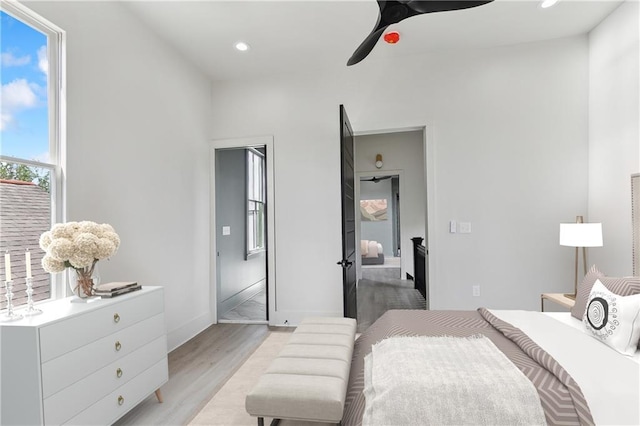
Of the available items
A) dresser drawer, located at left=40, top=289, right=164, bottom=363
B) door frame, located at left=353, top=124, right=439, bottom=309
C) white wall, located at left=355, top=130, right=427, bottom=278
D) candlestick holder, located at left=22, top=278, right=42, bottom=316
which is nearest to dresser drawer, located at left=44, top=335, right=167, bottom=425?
dresser drawer, located at left=40, top=289, right=164, bottom=363

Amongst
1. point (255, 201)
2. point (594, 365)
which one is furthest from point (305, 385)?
point (255, 201)

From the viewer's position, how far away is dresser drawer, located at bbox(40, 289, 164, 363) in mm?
1517

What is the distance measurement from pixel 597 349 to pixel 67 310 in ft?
9.14

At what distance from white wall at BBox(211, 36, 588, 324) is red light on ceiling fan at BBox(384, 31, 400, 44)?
1.57 feet

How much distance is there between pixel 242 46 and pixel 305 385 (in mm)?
3243

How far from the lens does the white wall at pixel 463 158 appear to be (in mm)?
3377

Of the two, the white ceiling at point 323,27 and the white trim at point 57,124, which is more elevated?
the white ceiling at point 323,27

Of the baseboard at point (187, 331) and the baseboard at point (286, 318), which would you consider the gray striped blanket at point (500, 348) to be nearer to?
the baseboard at point (286, 318)

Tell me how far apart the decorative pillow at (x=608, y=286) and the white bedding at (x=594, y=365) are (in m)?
0.09

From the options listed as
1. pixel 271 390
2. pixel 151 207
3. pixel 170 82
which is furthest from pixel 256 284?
pixel 271 390

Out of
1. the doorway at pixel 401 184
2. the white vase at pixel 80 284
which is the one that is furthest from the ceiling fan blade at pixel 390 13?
the doorway at pixel 401 184

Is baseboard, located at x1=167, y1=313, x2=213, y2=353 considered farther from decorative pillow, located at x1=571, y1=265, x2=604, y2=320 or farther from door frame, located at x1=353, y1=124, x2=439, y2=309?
decorative pillow, located at x1=571, y1=265, x2=604, y2=320

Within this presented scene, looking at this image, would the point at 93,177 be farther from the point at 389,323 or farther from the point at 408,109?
the point at 408,109

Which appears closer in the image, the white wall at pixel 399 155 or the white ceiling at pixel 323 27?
the white ceiling at pixel 323 27
